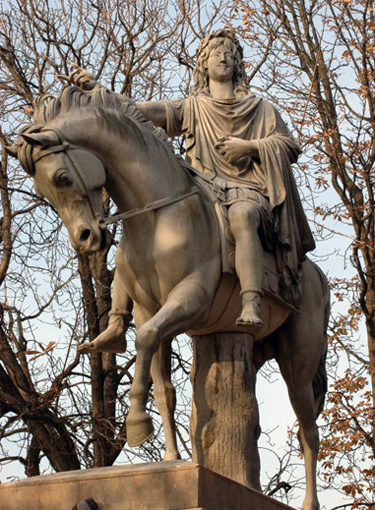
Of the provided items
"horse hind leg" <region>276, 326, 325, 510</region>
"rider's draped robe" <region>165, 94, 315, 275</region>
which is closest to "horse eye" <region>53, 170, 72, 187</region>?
"rider's draped robe" <region>165, 94, 315, 275</region>

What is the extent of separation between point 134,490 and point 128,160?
2164mm

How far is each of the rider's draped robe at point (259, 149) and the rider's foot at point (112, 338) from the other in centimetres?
116

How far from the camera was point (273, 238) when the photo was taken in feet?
26.0

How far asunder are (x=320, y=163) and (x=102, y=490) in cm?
909

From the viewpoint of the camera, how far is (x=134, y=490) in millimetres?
6453

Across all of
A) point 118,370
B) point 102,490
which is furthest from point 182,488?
point 118,370

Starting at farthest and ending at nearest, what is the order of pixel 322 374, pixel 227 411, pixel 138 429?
pixel 322 374 → pixel 227 411 → pixel 138 429

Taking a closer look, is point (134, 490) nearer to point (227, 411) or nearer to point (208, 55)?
point (227, 411)

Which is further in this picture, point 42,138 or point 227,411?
point 227,411

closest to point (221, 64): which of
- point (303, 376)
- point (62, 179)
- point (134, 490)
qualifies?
point (62, 179)

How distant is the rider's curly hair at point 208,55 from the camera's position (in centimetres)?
853

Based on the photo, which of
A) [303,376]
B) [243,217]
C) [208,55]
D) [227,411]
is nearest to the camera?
[243,217]

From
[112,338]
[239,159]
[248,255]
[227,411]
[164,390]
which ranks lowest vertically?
[227,411]

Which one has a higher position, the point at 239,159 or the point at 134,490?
the point at 239,159
